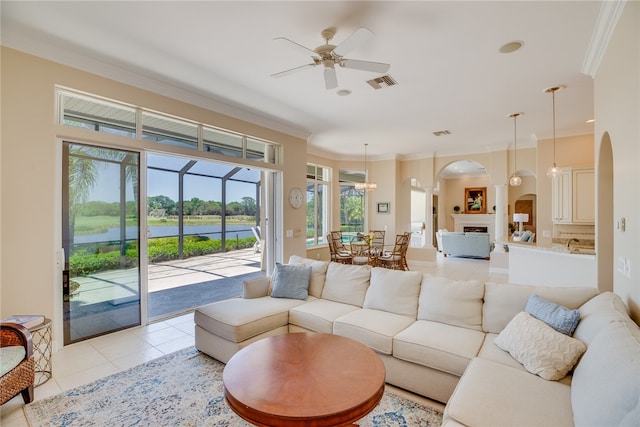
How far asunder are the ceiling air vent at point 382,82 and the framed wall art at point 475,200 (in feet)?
34.0

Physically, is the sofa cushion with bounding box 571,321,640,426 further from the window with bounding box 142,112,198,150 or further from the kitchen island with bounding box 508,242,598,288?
the window with bounding box 142,112,198,150

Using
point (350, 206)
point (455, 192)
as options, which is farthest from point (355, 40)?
point (455, 192)

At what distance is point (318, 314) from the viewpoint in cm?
298

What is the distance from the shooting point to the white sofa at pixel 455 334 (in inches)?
54.9

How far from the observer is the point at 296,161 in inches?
237

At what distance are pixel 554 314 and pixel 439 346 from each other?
0.81 m

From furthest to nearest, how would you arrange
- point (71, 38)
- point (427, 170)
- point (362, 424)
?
1. point (427, 170)
2. point (71, 38)
3. point (362, 424)

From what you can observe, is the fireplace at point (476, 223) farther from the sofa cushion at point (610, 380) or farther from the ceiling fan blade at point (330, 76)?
the sofa cushion at point (610, 380)

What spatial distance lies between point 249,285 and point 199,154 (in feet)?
6.97

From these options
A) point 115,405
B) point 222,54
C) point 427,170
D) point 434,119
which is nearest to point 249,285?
point 115,405

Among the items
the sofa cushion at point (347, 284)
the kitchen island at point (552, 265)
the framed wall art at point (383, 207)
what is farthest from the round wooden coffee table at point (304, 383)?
the framed wall art at point (383, 207)

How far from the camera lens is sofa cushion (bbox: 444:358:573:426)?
1.45 meters

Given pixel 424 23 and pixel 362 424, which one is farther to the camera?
pixel 424 23

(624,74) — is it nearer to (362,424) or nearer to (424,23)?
(424,23)
